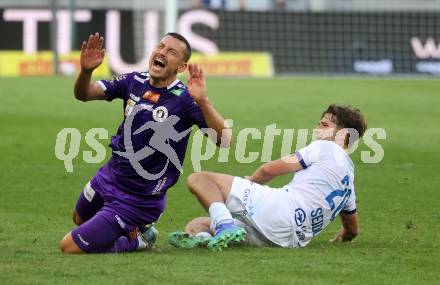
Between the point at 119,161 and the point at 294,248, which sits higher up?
the point at 119,161

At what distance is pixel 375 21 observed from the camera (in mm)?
35312

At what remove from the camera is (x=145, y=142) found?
29.7ft

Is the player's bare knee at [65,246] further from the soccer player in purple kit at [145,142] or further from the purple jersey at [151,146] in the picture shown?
the purple jersey at [151,146]

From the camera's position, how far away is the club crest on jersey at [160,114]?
9.05 meters

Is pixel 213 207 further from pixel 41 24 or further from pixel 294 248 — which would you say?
pixel 41 24

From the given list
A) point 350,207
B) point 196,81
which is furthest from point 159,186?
point 350,207

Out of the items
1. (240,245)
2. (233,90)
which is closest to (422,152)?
(240,245)

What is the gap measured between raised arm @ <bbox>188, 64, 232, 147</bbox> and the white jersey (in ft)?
2.63

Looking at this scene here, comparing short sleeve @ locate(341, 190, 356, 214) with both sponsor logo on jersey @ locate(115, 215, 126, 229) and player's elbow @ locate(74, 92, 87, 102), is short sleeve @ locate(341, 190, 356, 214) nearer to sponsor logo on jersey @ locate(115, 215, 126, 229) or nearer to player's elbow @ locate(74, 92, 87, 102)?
sponsor logo on jersey @ locate(115, 215, 126, 229)

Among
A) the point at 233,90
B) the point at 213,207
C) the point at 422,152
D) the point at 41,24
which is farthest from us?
the point at 41,24

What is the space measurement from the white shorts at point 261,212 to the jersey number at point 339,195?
33cm

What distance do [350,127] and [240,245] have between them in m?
1.31

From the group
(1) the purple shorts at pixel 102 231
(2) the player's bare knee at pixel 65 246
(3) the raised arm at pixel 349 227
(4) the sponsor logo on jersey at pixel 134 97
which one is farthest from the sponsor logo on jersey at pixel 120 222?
(3) the raised arm at pixel 349 227

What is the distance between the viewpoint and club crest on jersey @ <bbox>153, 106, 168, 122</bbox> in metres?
9.05
